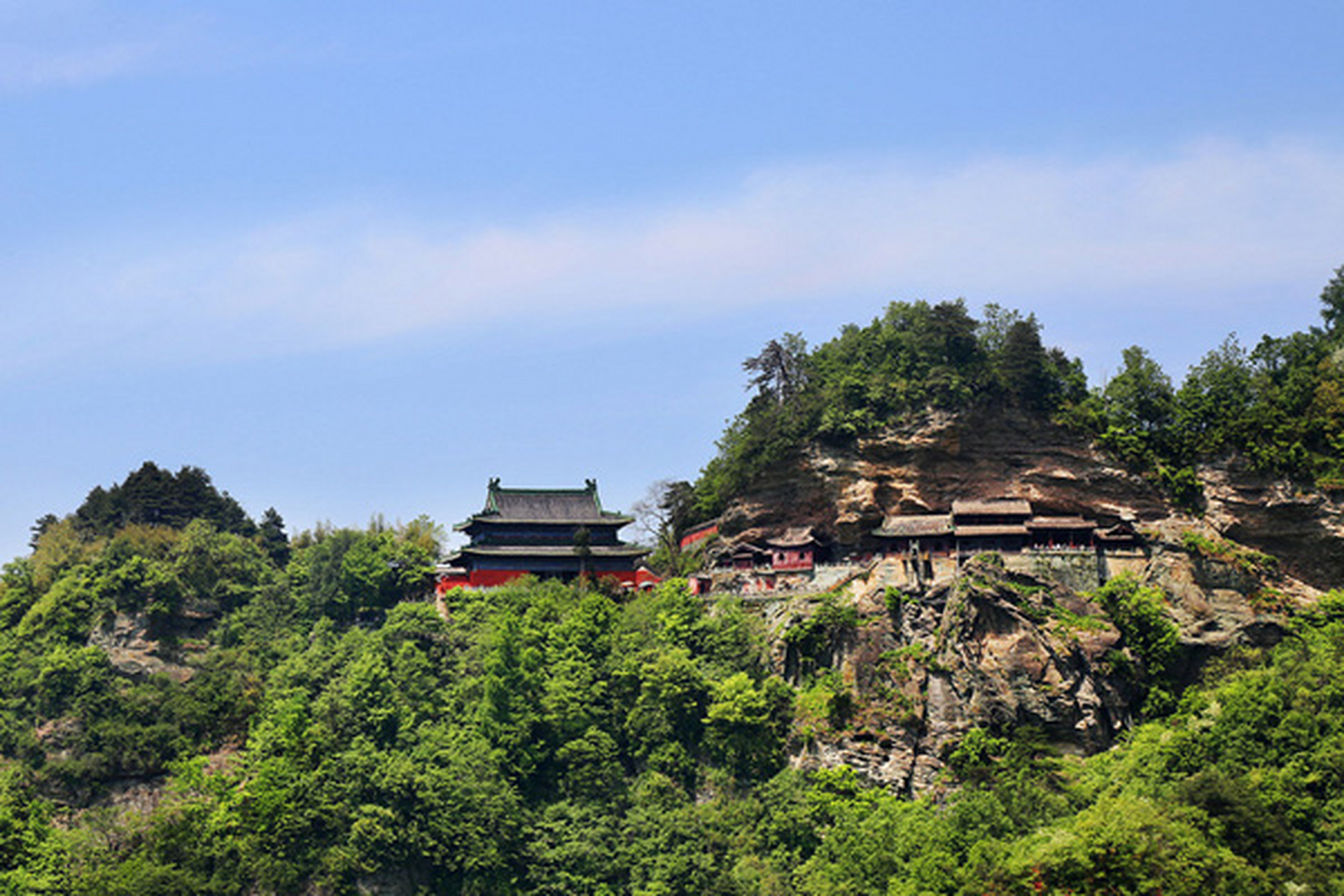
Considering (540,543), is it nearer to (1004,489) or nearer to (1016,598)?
(1004,489)

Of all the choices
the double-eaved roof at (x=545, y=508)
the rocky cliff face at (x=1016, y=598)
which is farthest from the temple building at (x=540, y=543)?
the rocky cliff face at (x=1016, y=598)

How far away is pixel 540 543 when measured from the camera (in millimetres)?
70812

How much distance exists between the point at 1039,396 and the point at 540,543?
21802mm

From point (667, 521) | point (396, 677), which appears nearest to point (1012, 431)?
point (667, 521)

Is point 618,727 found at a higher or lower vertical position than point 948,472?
lower

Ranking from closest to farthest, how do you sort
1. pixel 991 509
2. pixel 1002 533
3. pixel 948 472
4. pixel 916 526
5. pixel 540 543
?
pixel 1002 533
pixel 991 509
pixel 916 526
pixel 948 472
pixel 540 543

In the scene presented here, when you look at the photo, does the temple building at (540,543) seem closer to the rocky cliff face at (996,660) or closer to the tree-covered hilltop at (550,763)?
the tree-covered hilltop at (550,763)

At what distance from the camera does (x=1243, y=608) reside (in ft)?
183

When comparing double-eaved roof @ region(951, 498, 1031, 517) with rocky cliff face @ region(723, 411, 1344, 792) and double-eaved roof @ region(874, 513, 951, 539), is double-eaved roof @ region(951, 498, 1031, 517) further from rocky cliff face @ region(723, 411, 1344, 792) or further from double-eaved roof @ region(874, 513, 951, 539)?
rocky cliff face @ region(723, 411, 1344, 792)

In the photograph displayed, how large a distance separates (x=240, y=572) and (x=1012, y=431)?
111 ft

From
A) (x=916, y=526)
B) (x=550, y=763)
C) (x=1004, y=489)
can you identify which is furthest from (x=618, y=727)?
(x=1004, y=489)

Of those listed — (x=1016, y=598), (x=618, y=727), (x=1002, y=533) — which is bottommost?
(x=618, y=727)

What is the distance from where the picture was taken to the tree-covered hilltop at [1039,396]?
59.1 m

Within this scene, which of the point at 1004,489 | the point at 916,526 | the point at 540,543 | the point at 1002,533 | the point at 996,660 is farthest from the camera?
the point at 540,543
